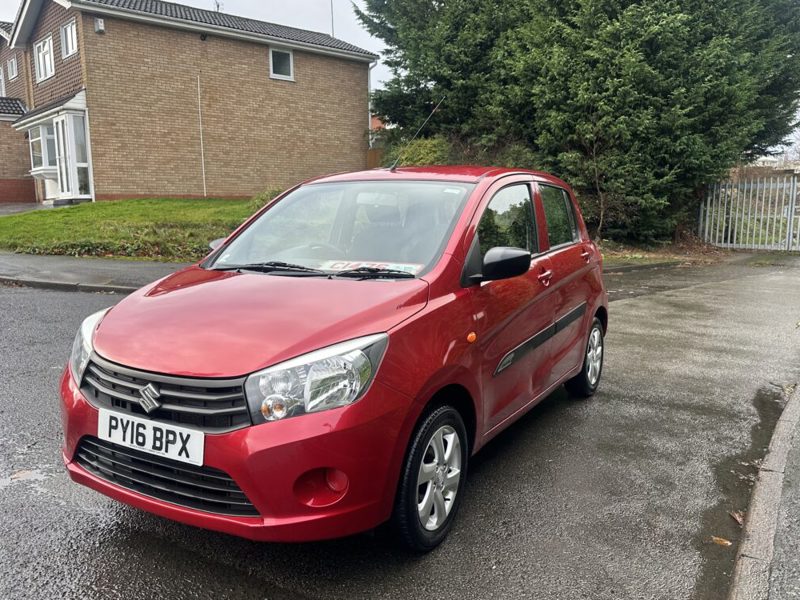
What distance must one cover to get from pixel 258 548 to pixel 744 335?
676cm

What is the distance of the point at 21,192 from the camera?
28781 millimetres

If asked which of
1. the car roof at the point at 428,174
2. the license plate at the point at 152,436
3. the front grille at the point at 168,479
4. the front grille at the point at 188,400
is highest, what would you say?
the car roof at the point at 428,174

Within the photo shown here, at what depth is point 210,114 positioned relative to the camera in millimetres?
22391

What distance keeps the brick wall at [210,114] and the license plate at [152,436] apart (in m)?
19.9

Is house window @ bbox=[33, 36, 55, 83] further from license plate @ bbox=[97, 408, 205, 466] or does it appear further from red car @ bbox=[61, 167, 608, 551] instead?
license plate @ bbox=[97, 408, 205, 466]

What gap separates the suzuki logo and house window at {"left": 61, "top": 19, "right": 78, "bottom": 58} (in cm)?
2168

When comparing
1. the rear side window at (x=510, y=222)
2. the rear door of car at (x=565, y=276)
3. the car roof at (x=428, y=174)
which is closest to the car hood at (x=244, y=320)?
the rear side window at (x=510, y=222)

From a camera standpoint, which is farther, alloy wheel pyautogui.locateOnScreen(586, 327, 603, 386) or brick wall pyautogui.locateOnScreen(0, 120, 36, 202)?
brick wall pyautogui.locateOnScreen(0, 120, 36, 202)

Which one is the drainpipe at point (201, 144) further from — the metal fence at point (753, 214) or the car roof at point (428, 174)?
the car roof at point (428, 174)

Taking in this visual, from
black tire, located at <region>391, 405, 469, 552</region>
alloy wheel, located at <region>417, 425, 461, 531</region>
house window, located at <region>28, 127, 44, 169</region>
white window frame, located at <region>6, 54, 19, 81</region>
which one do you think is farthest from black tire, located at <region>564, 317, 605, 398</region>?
white window frame, located at <region>6, 54, 19, 81</region>

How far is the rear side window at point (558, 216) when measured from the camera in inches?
179

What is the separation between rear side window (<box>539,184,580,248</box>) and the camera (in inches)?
179

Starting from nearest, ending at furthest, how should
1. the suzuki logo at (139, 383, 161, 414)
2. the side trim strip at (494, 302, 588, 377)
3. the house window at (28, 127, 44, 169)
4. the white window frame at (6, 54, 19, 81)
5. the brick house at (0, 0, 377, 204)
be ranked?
the suzuki logo at (139, 383, 161, 414) → the side trim strip at (494, 302, 588, 377) → the brick house at (0, 0, 377, 204) → the house window at (28, 127, 44, 169) → the white window frame at (6, 54, 19, 81)

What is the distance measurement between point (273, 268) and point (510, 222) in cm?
148
